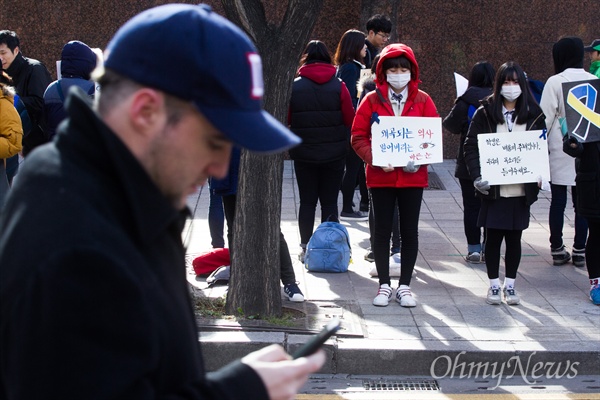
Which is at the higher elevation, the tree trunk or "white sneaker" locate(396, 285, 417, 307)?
the tree trunk

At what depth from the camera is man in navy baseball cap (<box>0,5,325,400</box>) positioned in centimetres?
136

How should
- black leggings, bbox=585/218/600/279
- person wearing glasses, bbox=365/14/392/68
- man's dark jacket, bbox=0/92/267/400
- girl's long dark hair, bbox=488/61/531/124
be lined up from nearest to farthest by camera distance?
man's dark jacket, bbox=0/92/267/400 → girl's long dark hair, bbox=488/61/531/124 → black leggings, bbox=585/218/600/279 → person wearing glasses, bbox=365/14/392/68

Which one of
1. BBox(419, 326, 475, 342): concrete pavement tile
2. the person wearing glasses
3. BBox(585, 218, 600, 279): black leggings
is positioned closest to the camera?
BBox(419, 326, 475, 342): concrete pavement tile

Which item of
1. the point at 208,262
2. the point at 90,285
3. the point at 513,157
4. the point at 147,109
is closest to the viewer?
the point at 90,285

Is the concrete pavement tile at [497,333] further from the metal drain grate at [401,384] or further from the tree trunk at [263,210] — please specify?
the tree trunk at [263,210]

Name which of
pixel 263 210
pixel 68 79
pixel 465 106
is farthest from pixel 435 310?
pixel 68 79

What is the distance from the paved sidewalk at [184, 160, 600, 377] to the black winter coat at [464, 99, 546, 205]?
2.81 feet

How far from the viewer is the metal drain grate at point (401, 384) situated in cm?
558

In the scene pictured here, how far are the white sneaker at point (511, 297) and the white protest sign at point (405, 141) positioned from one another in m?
1.16

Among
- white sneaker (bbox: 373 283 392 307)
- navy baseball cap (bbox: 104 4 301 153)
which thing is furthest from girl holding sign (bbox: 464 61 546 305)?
navy baseball cap (bbox: 104 4 301 153)

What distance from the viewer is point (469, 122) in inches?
317

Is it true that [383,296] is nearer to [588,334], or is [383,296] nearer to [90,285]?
[588,334]

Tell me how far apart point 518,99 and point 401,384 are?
8.36 feet

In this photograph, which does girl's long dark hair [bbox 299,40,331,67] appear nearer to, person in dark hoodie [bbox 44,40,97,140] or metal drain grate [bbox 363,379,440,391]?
person in dark hoodie [bbox 44,40,97,140]
